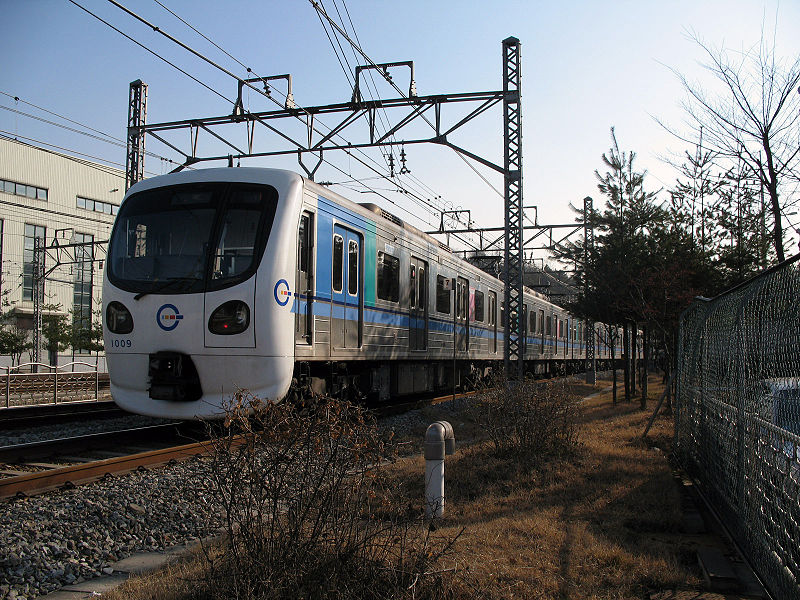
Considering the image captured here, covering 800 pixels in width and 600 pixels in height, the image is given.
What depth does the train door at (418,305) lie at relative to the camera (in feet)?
43.8

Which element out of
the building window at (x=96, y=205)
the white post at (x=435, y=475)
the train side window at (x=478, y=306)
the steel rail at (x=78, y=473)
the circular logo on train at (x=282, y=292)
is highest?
the building window at (x=96, y=205)

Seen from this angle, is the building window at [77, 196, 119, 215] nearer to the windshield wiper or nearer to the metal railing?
the metal railing

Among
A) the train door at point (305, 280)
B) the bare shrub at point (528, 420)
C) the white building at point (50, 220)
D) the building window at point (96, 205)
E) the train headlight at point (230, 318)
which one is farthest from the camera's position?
the building window at point (96, 205)

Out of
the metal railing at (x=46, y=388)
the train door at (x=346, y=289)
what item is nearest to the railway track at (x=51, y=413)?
the metal railing at (x=46, y=388)

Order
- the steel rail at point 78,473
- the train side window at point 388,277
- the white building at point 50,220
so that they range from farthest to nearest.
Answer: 1. the white building at point 50,220
2. the train side window at point 388,277
3. the steel rail at point 78,473

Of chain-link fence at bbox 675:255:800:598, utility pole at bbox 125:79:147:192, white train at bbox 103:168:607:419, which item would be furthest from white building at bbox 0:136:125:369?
chain-link fence at bbox 675:255:800:598

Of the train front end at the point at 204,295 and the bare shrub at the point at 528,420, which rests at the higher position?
the train front end at the point at 204,295

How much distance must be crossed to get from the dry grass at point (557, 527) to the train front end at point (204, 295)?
2.14 meters

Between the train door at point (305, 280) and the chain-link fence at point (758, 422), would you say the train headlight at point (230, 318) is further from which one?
the chain-link fence at point (758, 422)

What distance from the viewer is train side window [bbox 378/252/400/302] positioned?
38.3ft

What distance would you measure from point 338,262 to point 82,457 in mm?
4005

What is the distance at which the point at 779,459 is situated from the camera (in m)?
3.82

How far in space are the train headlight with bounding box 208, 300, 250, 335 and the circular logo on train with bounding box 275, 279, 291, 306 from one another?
1.18ft

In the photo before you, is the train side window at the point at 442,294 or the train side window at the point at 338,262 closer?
the train side window at the point at 338,262
